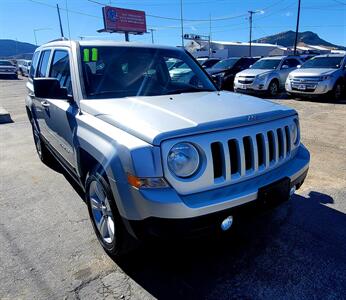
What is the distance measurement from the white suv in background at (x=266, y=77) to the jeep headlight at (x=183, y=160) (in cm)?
1179

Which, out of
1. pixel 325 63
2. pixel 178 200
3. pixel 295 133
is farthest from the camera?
pixel 325 63

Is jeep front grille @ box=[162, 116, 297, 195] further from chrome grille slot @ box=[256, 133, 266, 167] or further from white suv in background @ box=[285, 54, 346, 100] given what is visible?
white suv in background @ box=[285, 54, 346, 100]

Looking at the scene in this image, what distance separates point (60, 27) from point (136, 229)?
103 ft

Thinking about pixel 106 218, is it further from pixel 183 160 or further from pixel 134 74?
pixel 134 74

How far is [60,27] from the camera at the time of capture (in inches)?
1164

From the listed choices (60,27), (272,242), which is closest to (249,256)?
(272,242)

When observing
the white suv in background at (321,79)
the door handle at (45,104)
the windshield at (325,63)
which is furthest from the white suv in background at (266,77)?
the door handle at (45,104)

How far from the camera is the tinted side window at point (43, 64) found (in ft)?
15.1

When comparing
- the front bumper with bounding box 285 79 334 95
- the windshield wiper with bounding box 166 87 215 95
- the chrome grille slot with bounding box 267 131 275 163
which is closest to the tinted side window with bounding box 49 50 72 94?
the windshield wiper with bounding box 166 87 215 95

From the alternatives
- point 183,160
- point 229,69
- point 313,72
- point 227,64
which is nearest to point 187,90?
point 183,160

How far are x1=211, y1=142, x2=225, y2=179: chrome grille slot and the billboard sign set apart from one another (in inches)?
1657

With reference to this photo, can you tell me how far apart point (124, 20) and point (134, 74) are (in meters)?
42.6

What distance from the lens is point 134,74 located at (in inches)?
139

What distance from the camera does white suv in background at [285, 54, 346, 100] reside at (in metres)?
11.6
